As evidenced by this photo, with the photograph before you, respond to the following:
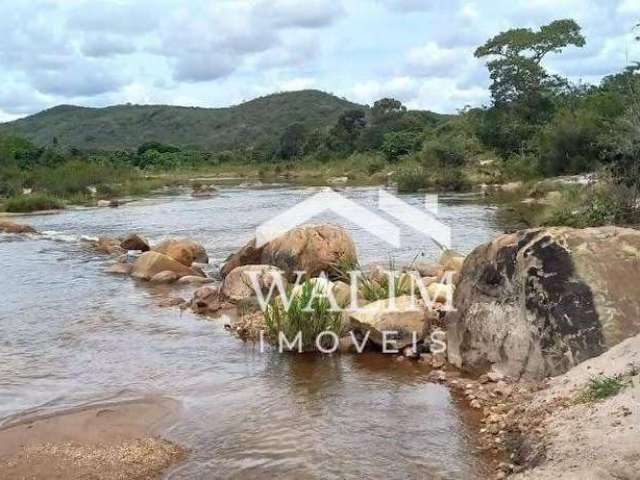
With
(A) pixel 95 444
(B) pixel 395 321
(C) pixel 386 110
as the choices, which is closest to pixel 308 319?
(B) pixel 395 321

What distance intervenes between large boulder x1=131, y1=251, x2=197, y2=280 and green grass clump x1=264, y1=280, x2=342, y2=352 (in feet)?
20.5

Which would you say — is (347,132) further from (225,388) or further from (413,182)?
(225,388)

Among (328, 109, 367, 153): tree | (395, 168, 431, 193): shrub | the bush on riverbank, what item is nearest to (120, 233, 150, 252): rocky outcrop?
the bush on riverbank

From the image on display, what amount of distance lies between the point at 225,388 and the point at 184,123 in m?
120

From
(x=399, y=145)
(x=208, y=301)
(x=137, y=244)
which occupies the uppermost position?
(x=399, y=145)

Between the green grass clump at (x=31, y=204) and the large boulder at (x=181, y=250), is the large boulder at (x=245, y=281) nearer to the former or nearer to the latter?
the large boulder at (x=181, y=250)

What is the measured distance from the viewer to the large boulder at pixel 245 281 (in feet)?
37.8

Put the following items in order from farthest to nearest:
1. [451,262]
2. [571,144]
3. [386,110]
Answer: [386,110] → [571,144] → [451,262]

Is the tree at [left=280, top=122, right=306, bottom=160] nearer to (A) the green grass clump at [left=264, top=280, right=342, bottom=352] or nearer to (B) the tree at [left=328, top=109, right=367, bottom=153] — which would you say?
(B) the tree at [left=328, top=109, right=367, bottom=153]

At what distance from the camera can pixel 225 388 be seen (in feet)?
24.9

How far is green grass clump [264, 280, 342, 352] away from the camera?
8.67 m

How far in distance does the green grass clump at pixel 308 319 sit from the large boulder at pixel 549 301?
1621 millimetres

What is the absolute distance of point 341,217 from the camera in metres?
25.5

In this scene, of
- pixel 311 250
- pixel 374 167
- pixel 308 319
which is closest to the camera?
pixel 308 319
